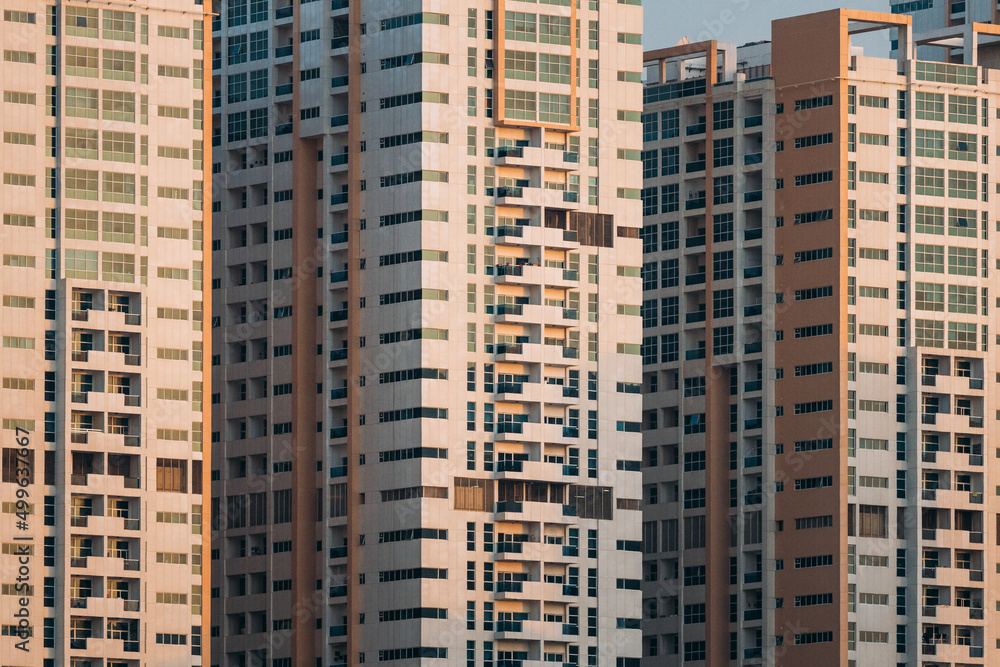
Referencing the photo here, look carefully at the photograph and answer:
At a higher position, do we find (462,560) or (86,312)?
(86,312)

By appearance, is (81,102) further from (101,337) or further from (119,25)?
(101,337)

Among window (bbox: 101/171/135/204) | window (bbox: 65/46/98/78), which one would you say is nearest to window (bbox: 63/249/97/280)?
window (bbox: 101/171/135/204)

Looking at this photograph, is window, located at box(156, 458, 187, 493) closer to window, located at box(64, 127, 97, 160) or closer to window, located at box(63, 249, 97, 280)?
window, located at box(63, 249, 97, 280)

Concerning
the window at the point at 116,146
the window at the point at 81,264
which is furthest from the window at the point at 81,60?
the window at the point at 81,264

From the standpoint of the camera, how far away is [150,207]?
18900 cm

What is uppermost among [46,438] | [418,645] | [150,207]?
[150,207]

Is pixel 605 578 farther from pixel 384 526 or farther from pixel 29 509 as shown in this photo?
pixel 29 509

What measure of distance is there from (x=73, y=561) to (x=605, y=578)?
36.9m

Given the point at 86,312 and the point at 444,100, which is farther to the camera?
the point at 444,100

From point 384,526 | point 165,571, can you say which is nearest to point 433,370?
point 384,526

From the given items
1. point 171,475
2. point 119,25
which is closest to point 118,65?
point 119,25

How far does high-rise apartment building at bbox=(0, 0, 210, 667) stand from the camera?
183625 millimetres

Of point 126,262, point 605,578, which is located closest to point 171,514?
point 126,262

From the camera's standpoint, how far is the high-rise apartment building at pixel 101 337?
183625mm
